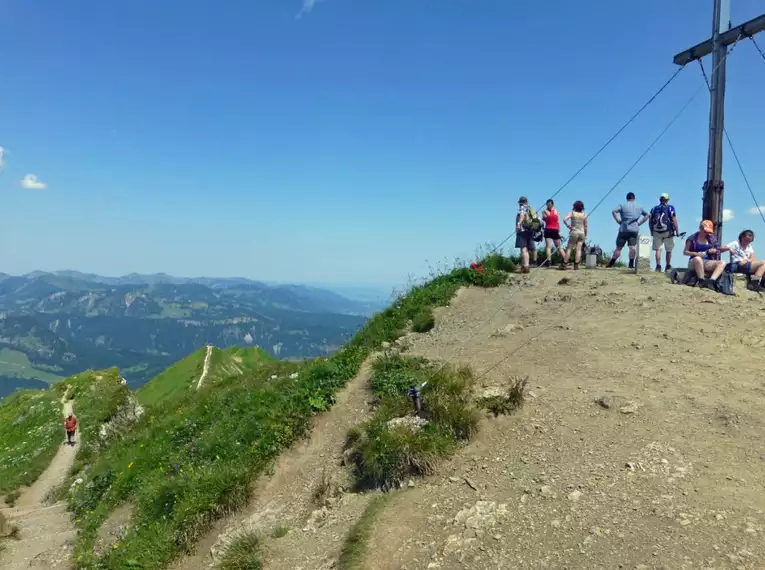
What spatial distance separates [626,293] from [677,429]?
6.78 m

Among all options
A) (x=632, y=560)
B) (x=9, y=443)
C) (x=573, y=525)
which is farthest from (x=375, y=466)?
(x=9, y=443)

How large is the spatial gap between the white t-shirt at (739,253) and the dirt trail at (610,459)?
2.35m

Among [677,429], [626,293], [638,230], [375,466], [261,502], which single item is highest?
[638,230]

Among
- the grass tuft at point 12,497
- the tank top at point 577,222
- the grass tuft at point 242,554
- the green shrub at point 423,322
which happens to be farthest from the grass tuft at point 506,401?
the grass tuft at point 12,497

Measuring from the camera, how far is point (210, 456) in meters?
11.2

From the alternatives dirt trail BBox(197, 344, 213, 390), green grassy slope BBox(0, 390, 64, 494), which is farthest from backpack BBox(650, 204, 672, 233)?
green grassy slope BBox(0, 390, 64, 494)

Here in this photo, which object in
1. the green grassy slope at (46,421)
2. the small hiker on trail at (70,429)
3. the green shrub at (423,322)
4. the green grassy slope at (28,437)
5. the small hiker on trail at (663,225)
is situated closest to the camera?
the green shrub at (423,322)

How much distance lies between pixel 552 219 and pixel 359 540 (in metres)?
12.9

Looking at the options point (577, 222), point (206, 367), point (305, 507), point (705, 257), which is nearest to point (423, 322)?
point (305, 507)

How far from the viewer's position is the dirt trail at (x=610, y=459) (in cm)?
586

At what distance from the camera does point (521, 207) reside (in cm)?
1681

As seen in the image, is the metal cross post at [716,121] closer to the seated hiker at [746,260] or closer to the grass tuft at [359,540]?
the seated hiker at [746,260]

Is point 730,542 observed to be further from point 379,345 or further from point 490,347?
point 379,345

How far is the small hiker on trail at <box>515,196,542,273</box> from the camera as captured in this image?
16.6 metres
